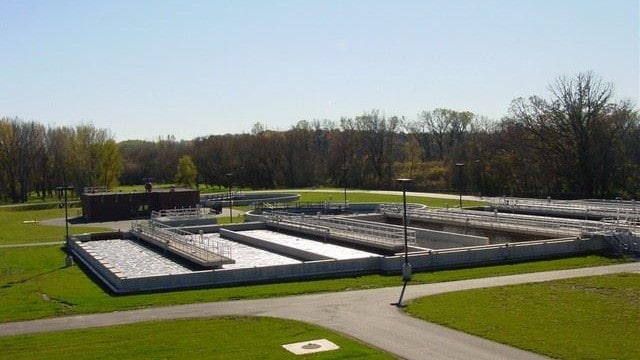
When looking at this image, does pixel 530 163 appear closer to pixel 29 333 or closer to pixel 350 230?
pixel 350 230

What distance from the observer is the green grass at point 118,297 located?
26156mm

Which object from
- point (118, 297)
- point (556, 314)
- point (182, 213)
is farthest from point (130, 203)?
point (556, 314)

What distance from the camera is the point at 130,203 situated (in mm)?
71750

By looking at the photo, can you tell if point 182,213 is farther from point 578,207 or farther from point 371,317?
point 371,317

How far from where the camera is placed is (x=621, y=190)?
73.2 meters

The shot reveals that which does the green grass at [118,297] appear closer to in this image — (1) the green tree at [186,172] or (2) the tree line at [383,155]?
(2) the tree line at [383,155]

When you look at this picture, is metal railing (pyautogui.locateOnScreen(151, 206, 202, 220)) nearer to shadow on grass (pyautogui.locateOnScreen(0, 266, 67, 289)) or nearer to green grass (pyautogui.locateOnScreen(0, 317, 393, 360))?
shadow on grass (pyautogui.locateOnScreen(0, 266, 67, 289))

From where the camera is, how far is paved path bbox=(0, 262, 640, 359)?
725 inches

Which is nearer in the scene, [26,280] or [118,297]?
[118,297]

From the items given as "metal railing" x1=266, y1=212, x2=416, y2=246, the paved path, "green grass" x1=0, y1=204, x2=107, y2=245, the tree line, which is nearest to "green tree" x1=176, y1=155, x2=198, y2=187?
the tree line

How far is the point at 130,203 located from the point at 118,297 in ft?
148

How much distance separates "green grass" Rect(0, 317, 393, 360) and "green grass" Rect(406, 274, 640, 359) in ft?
13.6

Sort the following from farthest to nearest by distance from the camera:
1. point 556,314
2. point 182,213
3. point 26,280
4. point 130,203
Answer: point 130,203 < point 182,213 < point 26,280 < point 556,314

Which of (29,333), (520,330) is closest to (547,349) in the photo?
(520,330)
